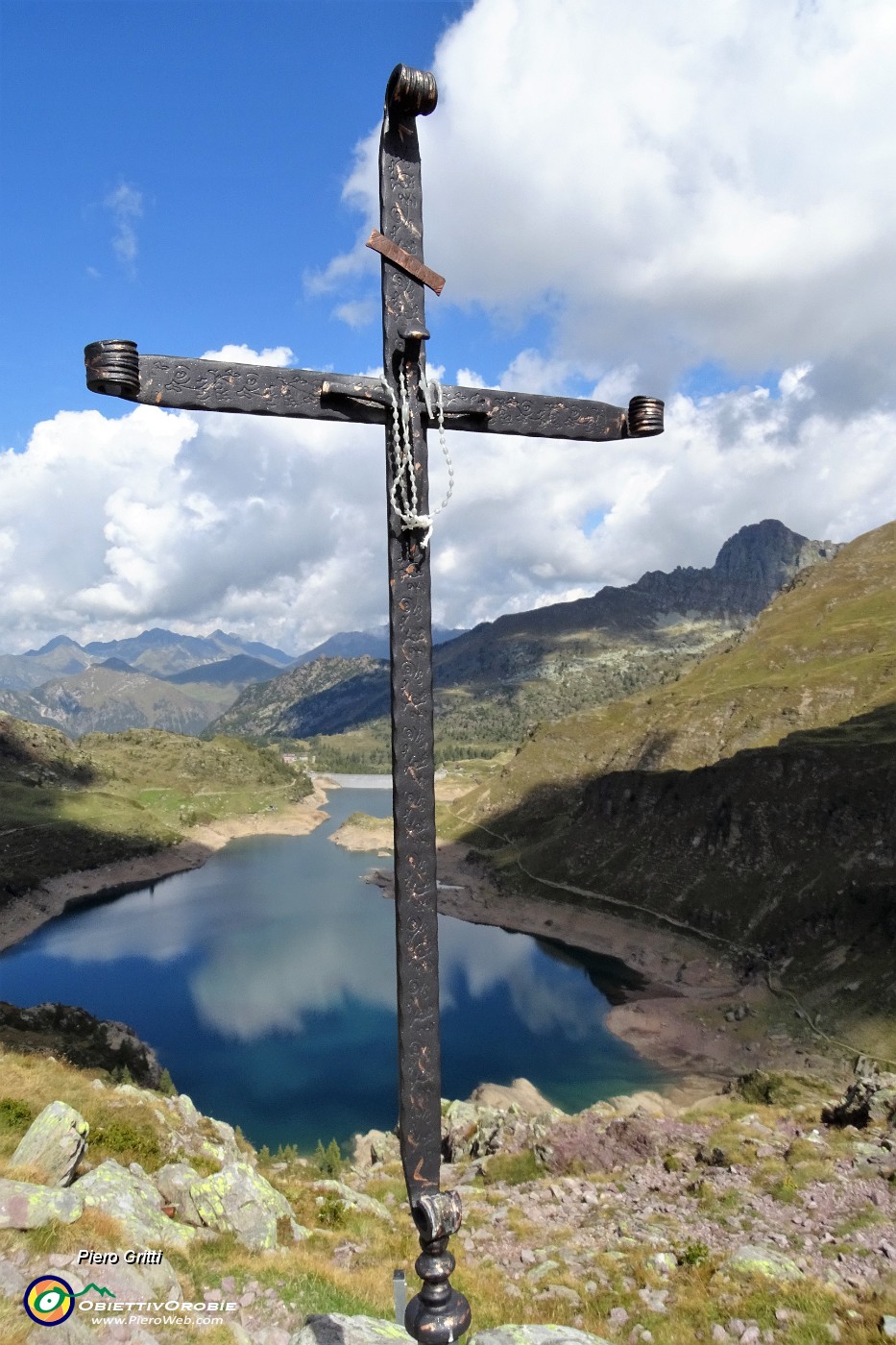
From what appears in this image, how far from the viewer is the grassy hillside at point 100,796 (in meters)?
118

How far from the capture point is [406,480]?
443 centimetres

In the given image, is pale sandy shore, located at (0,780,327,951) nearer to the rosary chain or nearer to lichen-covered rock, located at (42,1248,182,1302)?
lichen-covered rock, located at (42,1248,182,1302)

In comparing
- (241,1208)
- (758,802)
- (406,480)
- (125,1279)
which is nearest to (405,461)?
(406,480)

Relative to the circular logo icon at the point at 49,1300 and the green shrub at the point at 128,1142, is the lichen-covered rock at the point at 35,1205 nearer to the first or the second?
the circular logo icon at the point at 49,1300

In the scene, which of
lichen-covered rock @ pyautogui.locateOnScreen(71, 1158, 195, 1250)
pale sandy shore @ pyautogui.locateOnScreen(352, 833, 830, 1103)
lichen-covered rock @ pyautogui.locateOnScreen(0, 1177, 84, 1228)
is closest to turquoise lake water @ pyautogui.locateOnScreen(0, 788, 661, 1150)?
pale sandy shore @ pyautogui.locateOnScreen(352, 833, 830, 1103)

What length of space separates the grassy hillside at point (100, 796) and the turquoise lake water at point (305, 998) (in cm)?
1804

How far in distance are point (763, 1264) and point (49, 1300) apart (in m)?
10.8

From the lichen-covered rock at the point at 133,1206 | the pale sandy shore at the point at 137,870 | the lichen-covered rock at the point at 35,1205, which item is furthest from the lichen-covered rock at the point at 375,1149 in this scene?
the pale sandy shore at the point at 137,870

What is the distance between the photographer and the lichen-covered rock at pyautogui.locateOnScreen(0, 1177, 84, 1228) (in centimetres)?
918

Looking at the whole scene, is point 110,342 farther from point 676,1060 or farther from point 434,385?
point 676,1060

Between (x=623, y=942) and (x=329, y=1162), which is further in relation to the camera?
(x=623, y=942)

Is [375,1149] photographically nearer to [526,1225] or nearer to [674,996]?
[526,1225]

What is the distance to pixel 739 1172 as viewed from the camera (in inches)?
728

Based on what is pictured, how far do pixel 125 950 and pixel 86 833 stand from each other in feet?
166
